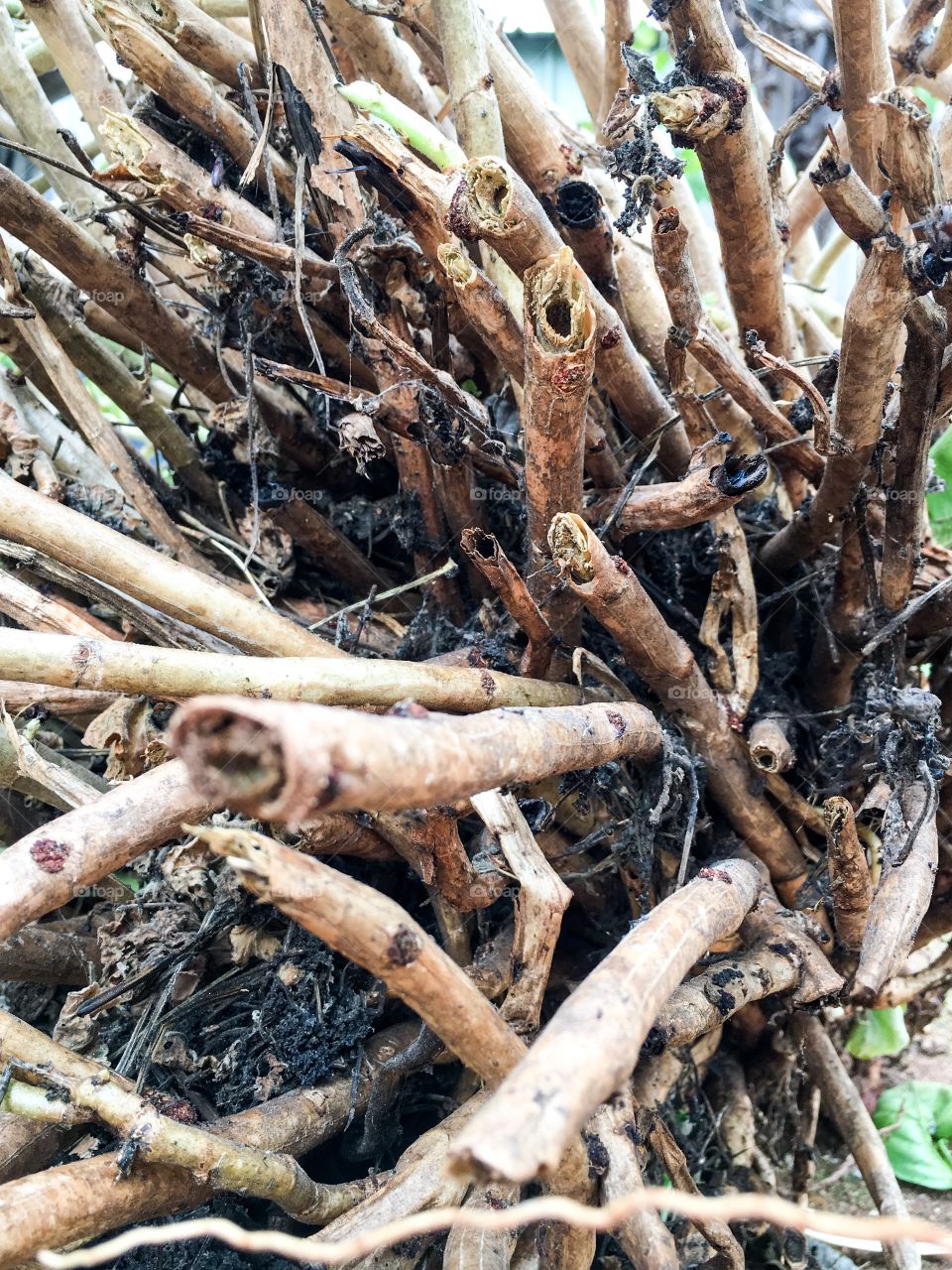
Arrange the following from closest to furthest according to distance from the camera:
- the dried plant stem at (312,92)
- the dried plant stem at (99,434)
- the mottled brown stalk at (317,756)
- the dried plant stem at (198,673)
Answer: the mottled brown stalk at (317,756) < the dried plant stem at (198,673) < the dried plant stem at (312,92) < the dried plant stem at (99,434)

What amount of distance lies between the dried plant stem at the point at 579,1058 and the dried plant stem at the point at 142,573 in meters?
0.56

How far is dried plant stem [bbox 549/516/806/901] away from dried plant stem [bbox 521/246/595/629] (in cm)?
10

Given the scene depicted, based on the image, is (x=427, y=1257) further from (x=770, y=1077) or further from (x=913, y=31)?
(x=913, y=31)

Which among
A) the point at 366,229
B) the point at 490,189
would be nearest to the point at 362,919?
the point at 490,189

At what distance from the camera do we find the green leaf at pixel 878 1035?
1.75 metres

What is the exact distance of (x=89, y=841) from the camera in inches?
33.7

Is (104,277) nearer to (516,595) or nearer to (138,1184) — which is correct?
(516,595)

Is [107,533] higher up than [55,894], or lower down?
higher up

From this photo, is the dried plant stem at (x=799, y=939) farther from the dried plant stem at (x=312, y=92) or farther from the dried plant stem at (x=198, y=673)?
the dried plant stem at (x=312, y=92)

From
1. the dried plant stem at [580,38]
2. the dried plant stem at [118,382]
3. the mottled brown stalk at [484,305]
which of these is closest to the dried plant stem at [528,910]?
the mottled brown stalk at [484,305]

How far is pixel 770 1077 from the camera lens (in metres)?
1.63

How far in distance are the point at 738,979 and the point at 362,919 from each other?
66cm

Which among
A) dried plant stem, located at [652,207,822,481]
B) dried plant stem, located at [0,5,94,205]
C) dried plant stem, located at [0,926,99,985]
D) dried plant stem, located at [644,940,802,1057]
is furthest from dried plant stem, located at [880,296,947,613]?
dried plant stem, located at [0,5,94,205]

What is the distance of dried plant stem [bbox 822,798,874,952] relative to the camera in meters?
1.05
